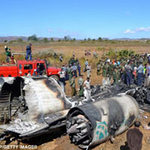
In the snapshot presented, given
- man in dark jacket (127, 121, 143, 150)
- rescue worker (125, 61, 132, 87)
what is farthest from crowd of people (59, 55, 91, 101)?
man in dark jacket (127, 121, 143, 150)

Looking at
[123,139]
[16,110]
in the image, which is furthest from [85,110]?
[16,110]

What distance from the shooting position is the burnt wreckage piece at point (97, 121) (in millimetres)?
6566

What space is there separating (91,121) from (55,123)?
5.78 ft

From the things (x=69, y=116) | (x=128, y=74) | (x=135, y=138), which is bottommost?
(x=69, y=116)

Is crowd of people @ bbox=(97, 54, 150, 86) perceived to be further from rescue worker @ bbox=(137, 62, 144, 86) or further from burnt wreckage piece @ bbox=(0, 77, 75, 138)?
burnt wreckage piece @ bbox=(0, 77, 75, 138)

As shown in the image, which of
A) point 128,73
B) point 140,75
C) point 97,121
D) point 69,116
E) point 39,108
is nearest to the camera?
point 97,121

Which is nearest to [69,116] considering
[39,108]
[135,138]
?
[39,108]

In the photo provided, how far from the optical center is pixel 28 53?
54.0 ft

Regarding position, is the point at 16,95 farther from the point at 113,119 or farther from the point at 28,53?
the point at 28,53

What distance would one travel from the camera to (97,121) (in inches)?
260

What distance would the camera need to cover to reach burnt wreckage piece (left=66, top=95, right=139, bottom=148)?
21.5ft

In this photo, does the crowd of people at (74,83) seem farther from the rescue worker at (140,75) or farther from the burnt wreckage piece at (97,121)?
the rescue worker at (140,75)

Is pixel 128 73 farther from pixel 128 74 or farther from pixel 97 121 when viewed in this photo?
pixel 97 121

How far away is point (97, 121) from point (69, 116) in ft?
3.98
